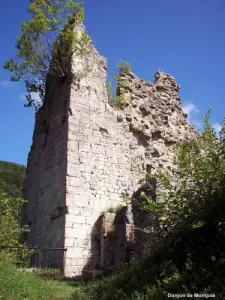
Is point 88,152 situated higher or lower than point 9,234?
higher

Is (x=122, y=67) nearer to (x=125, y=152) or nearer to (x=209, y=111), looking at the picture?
(x=125, y=152)

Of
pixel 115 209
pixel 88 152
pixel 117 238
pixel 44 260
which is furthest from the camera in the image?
pixel 88 152

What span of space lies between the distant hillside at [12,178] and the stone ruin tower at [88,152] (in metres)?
23.1

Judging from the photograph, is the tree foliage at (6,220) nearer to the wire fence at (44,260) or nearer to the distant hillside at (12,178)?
the wire fence at (44,260)

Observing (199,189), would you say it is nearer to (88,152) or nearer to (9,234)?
(88,152)

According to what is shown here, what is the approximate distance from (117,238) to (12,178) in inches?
1295

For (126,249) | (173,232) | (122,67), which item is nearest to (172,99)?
(122,67)

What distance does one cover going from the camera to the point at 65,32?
12.2 meters

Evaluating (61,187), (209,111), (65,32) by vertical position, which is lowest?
(61,187)

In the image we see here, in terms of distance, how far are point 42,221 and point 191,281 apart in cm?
798

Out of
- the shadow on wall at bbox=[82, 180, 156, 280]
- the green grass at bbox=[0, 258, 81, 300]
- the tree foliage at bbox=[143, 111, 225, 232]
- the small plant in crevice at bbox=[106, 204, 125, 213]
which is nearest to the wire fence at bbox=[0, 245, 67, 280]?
the shadow on wall at bbox=[82, 180, 156, 280]

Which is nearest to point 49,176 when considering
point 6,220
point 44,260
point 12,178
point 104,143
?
point 6,220

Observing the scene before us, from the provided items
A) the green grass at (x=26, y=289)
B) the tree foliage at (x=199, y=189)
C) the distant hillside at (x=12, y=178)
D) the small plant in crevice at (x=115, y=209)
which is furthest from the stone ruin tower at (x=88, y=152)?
the distant hillside at (x=12, y=178)

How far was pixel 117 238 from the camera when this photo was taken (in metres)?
9.80
